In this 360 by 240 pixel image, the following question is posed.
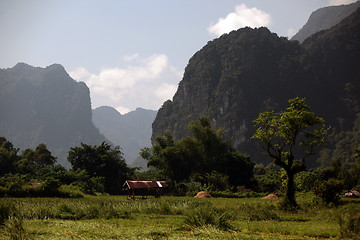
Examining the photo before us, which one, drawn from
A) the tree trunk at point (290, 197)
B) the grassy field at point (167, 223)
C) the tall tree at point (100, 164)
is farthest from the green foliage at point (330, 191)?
the tall tree at point (100, 164)

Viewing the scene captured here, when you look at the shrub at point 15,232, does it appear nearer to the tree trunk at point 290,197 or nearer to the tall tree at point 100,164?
the tree trunk at point 290,197

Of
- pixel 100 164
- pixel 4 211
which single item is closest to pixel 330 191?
pixel 4 211

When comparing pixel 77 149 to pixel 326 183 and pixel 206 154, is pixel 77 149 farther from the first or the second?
pixel 326 183

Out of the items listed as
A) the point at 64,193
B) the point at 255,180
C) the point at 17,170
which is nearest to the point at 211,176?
the point at 255,180

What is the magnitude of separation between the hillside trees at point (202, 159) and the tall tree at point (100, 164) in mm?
9088

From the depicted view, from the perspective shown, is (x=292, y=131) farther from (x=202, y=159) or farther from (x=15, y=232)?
(x=202, y=159)

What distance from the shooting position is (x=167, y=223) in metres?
17.7

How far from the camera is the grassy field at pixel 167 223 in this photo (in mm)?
12391

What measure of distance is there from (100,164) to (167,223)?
4577cm

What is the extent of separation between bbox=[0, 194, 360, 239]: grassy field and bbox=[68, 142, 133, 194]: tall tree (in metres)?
37.3

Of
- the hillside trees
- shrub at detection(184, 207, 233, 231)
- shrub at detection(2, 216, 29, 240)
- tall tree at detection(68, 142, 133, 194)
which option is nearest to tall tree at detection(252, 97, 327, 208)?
shrub at detection(184, 207, 233, 231)

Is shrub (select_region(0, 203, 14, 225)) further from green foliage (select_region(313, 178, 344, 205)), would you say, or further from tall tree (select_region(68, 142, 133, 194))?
tall tree (select_region(68, 142, 133, 194))

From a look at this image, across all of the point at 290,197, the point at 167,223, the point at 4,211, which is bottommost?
the point at 290,197

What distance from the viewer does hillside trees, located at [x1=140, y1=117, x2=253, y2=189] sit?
60938mm
